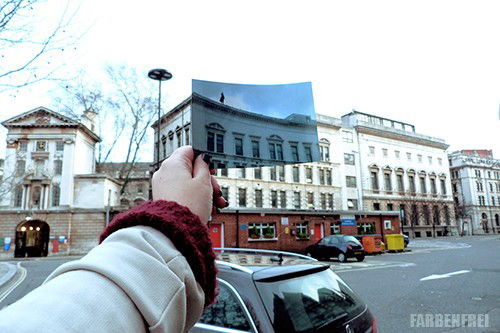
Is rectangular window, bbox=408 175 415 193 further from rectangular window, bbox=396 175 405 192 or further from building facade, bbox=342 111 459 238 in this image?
rectangular window, bbox=396 175 405 192

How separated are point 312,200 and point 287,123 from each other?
151ft

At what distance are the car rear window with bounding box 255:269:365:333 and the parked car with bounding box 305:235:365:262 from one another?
56.3 ft

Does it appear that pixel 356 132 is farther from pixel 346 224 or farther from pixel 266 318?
pixel 266 318

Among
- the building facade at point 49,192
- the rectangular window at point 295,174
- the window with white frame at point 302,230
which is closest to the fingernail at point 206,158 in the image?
the window with white frame at point 302,230

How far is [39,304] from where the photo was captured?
712 millimetres

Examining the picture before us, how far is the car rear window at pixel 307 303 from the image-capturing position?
114 inches

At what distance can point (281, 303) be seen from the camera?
9.82ft

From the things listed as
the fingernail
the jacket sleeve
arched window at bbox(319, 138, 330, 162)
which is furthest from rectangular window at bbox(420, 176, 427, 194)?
the jacket sleeve

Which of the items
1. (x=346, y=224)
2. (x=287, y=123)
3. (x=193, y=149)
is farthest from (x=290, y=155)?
(x=346, y=224)

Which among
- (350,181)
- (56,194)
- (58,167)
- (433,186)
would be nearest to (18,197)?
(56,194)

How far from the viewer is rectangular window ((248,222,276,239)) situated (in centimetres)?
2533

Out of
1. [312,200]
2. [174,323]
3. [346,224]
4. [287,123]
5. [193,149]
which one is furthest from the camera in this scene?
[312,200]

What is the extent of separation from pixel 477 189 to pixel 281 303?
97.9 metres

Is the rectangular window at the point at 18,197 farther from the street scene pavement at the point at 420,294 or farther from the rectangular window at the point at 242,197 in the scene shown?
the street scene pavement at the point at 420,294
